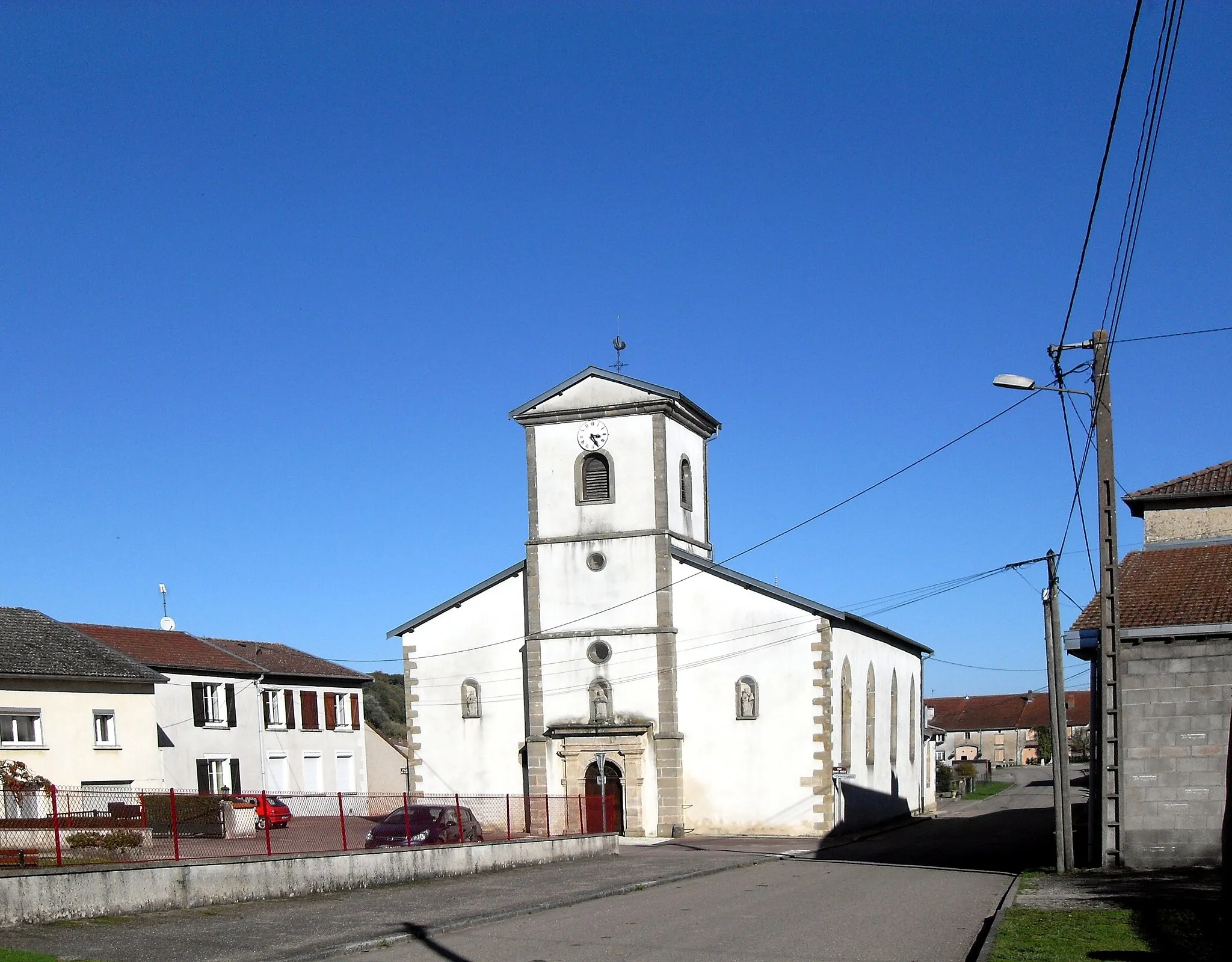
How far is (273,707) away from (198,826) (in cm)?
2856

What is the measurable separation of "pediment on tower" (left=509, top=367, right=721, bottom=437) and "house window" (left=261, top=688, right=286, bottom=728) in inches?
588

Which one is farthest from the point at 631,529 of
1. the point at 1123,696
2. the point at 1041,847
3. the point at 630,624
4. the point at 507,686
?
the point at 1123,696

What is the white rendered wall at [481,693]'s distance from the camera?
39219 mm

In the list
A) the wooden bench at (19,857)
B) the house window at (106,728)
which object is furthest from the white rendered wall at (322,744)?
the wooden bench at (19,857)

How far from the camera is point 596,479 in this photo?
129 ft

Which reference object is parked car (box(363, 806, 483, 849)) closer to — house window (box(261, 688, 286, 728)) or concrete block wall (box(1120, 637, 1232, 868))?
concrete block wall (box(1120, 637, 1232, 868))

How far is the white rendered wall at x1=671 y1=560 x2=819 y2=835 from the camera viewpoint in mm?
36531

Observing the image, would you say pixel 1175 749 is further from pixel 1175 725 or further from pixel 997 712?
pixel 997 712

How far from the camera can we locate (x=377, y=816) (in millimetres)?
24828

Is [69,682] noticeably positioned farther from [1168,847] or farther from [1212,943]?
[1212,943]

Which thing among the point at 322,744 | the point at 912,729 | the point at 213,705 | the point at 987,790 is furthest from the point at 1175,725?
the point at 987,790

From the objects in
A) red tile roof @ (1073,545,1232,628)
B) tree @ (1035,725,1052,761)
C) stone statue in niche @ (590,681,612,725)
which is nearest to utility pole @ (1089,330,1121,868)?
red tile roof @ (1073,545,1232,628)

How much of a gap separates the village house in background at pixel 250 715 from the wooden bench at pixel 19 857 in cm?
2491

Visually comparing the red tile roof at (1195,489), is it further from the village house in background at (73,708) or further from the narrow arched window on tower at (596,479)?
the village house in background at (73,708)
